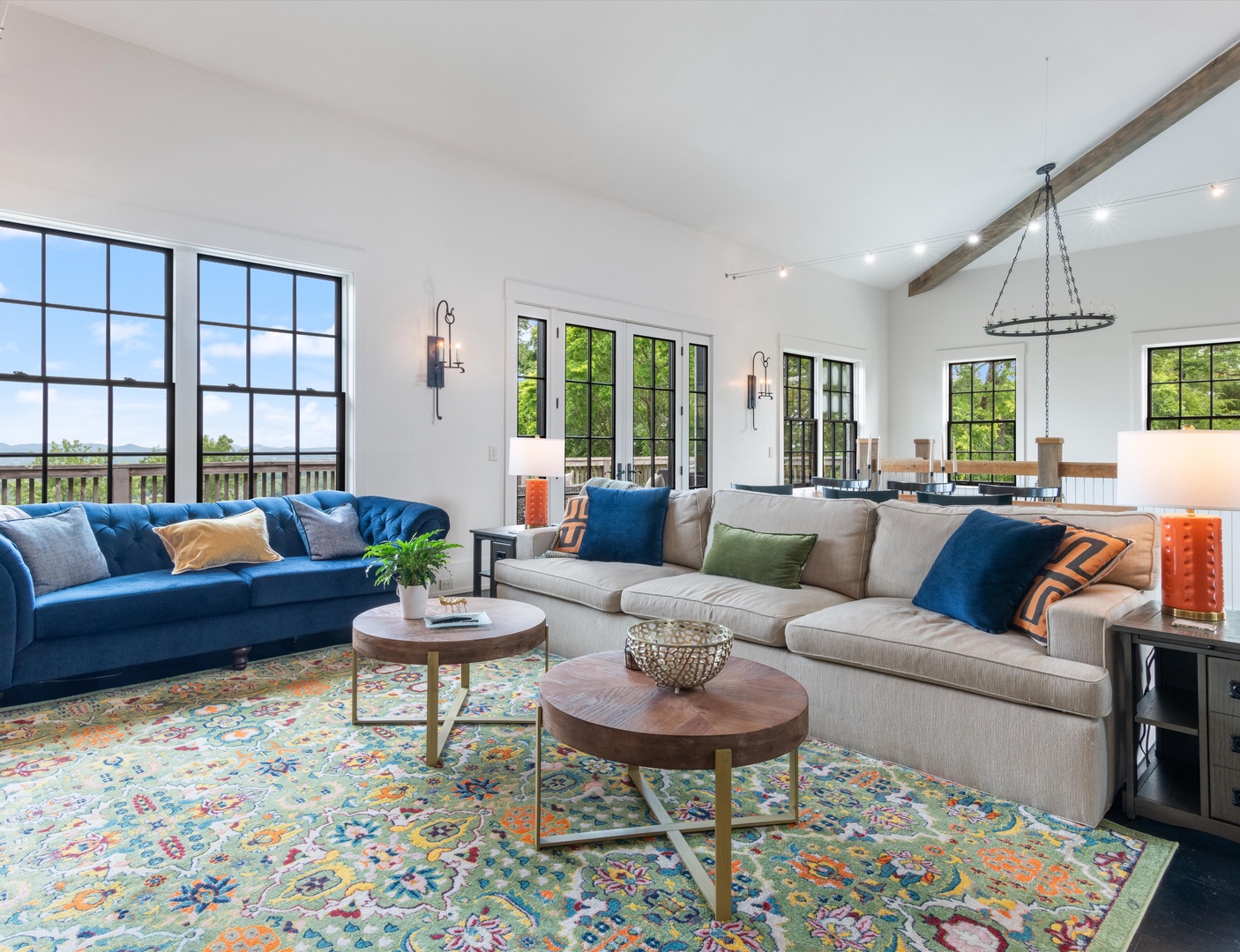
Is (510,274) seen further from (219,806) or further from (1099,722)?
(1099,722)

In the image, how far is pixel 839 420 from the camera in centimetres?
923

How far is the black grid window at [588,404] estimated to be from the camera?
6.22m

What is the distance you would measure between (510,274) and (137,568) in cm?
324

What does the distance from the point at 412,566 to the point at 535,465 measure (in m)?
1.90

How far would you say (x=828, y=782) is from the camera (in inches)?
95.1

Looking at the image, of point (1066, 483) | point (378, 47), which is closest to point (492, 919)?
point (378, 47)

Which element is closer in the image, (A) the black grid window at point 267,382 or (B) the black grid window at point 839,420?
(A) the black grid window at point 267,382

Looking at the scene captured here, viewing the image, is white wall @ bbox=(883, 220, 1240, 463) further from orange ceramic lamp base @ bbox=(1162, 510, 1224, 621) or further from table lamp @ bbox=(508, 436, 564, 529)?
orange ceramic lamp base @ bbox=(1162, 510, 1224, 621)

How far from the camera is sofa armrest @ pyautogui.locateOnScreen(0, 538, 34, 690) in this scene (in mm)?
2855

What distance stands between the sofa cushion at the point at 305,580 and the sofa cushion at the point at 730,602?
139 cm

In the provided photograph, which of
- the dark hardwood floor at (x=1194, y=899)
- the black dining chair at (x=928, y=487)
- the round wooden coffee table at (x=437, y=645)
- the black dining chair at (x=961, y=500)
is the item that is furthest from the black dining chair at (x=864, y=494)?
the dark hardwood floor at (x=1194, y=899)

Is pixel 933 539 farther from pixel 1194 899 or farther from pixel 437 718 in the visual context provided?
pixel 437 718

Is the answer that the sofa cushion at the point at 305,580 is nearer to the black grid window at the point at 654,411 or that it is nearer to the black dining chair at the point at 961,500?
the black dining chair at the point at 961,500

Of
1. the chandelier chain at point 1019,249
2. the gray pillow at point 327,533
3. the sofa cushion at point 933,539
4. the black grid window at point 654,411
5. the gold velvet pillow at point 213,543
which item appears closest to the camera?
the sofa cushion at point 933,539
